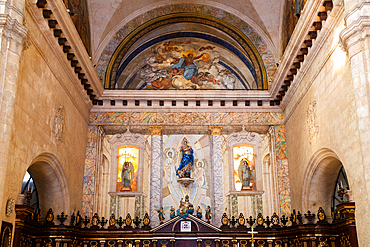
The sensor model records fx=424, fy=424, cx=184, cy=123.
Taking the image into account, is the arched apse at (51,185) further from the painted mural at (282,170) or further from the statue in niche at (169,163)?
the painted mural at (282,170)

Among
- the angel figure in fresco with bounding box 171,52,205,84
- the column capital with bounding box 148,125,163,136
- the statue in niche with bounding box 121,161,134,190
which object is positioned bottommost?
the statue in niche with bounding box 121,161,134,190

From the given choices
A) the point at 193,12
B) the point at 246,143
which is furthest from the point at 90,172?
the point at 193,12

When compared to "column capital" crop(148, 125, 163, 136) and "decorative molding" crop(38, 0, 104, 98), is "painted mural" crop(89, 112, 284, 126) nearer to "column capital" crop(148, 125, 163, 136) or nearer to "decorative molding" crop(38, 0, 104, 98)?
"column capital" crop(148, 125, 163, 136)

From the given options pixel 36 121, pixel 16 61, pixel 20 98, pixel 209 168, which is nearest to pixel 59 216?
pixel 36 121

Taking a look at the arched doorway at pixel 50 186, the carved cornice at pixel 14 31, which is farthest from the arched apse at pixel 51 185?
the carved cornice at pixel 14 31

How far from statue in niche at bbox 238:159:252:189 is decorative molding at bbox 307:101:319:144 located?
3.74 metres

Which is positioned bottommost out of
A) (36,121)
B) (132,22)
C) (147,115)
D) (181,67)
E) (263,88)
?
(36,121)

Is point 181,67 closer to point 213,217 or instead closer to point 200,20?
point 200,20

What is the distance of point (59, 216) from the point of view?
1209cm

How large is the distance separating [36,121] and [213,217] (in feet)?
25.6

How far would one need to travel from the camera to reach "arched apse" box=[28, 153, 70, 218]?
11242 mm

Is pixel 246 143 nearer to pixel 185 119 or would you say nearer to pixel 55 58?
pixel 185 119

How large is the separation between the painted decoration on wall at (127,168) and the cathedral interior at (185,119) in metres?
0.05

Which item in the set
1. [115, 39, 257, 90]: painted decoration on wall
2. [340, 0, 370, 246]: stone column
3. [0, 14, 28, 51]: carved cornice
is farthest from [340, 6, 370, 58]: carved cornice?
[115, 39, 257, 90]: painted decoration on wall
